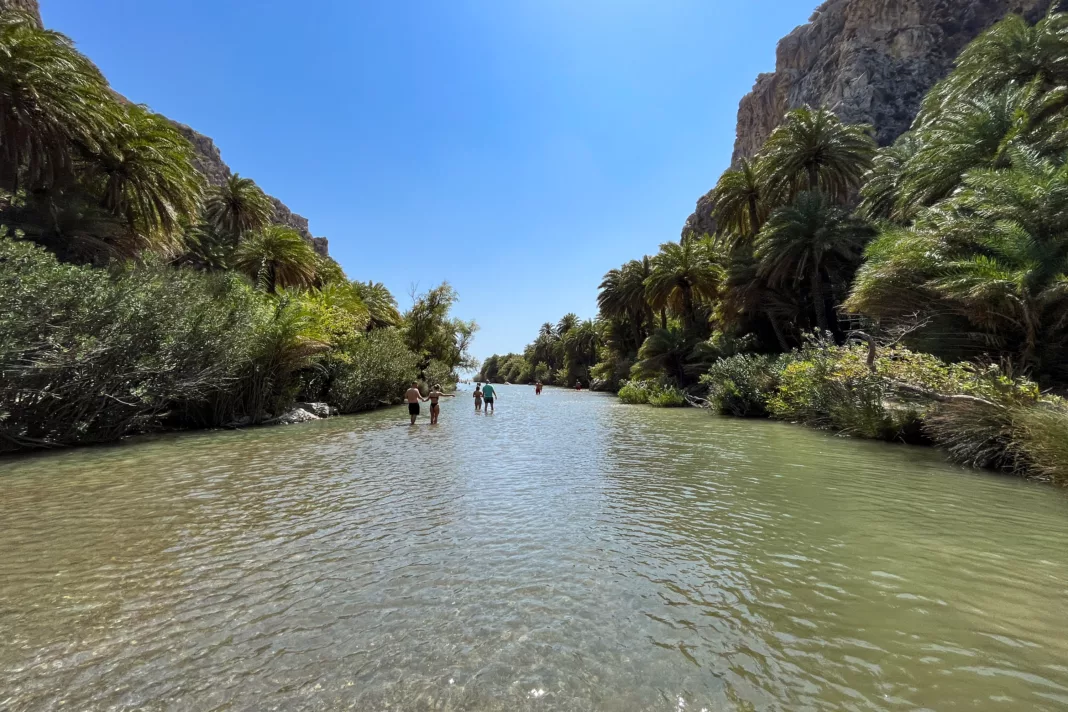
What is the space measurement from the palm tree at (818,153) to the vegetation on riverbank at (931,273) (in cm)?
8

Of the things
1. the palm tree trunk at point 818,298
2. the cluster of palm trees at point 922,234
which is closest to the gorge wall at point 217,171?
the cluster of palm trees at point 922,234

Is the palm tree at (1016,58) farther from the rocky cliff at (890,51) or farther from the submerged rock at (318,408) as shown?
the rocky cliff at (890,51)

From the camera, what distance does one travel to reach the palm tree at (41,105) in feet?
44.9

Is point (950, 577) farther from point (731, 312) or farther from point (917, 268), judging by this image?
point (731, 312)

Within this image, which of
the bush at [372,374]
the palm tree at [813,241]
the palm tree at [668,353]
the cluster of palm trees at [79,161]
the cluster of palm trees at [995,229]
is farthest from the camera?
the palm tree at [668,353]

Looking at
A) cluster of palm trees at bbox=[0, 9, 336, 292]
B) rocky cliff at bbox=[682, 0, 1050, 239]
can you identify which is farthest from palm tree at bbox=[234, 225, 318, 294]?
rocky cliff at bbox=[682, 0, 1050, 239]


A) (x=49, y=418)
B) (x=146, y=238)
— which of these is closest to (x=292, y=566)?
(x=49, y=418)

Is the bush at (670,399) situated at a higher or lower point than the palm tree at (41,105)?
lower

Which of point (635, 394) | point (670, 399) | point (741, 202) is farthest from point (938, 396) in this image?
point (741, 202)

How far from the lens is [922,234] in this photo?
12977 millimetres

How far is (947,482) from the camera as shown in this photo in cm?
740

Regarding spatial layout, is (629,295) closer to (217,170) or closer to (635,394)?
(635,394)

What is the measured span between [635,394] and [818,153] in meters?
17.6

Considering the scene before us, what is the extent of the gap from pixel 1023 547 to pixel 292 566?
23.0ft
